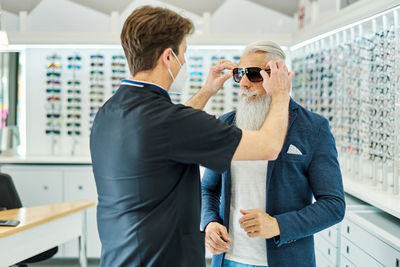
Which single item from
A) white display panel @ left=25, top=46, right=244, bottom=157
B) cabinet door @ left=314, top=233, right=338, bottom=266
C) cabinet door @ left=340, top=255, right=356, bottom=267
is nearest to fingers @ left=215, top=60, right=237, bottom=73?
cabinet door @ left=340, top=255, right=356, bottom=267

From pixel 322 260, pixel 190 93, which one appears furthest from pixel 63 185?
pixel 322 260

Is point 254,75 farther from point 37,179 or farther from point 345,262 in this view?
point 37,179

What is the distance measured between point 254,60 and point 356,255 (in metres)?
1.54

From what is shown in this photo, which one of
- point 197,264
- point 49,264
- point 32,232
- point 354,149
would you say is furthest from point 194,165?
point 49,264

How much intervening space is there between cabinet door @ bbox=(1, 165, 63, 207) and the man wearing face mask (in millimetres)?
3475

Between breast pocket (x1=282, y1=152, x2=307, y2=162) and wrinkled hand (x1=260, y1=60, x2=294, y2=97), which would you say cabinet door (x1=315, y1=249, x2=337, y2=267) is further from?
wrinkled hand (x1=260, y1=60, x2=294, y2=97)

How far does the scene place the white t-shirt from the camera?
63.9 inches

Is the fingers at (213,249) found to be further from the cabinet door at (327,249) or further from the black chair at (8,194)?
the black chair at (8,194)

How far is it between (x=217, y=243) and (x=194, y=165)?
1.23 ft

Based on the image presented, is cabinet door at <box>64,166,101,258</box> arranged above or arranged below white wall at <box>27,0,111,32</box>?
below

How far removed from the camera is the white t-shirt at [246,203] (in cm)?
162

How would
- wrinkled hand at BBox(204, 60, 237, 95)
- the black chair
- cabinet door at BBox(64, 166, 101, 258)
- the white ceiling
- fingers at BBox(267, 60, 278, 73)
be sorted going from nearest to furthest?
fingers at BBox(267, 60, 278, 73), wrinkled hand at BBox(204, 60, 237, 95), the black chair, cabinet door at BBox(64, 166, 101, 258), the white ceiling

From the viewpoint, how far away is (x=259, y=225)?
4.81ft

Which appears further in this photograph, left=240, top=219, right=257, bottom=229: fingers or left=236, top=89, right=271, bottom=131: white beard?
left=236, top=89, right=271, bottom=131: white beard
